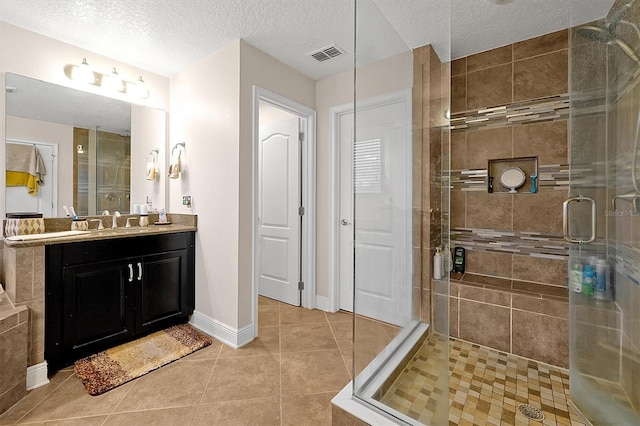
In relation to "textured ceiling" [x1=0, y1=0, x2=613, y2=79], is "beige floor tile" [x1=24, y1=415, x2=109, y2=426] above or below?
below

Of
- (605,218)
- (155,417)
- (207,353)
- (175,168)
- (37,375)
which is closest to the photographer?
(605,218)

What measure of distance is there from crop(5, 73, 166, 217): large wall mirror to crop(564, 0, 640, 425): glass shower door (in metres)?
3.24

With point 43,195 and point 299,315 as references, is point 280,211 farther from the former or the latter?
point 43,195

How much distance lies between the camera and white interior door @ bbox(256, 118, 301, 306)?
3.05 metres

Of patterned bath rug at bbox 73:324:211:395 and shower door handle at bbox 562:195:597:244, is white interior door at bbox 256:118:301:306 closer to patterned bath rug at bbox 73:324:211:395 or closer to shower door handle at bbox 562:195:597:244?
patterned bath rug at bbox 73:324:211:395

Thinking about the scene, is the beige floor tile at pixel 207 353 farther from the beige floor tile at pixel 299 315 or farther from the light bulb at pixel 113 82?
the light bulb at pixel 113 82

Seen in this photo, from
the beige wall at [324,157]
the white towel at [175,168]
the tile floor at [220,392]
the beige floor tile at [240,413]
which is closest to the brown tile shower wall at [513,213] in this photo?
the beige wall at [324,157]

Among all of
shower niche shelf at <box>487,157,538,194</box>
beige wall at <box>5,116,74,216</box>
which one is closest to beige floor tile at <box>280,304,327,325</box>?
shower niche shelf at <box>487,157,538,194</box>

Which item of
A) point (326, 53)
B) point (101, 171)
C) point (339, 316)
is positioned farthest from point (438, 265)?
point (101, 171)

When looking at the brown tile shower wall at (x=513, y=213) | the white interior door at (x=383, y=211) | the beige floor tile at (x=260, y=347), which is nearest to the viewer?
the white interior door at (x=383, y=211)

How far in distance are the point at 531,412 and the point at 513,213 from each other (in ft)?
4.76

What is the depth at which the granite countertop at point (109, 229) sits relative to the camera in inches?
70.7

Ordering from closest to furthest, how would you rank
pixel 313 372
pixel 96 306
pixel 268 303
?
pixel 313 372
pixel 96 306
pixel 268 303

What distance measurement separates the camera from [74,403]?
1596 mm
